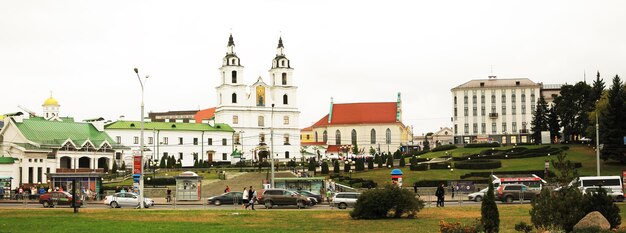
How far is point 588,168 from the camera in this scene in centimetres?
7781

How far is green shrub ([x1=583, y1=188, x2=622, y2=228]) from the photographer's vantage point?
85.8 feet

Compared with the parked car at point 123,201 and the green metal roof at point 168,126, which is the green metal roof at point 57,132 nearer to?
the green metal roof at point 168,126

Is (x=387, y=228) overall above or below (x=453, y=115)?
below

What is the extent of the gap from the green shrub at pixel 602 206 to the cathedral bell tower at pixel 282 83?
379 feet

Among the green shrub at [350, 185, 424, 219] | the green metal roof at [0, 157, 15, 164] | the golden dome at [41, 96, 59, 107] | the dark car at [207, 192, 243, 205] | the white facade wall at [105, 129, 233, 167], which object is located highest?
the golden dome at [41, 96, 59, 107]

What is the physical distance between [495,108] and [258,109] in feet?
133

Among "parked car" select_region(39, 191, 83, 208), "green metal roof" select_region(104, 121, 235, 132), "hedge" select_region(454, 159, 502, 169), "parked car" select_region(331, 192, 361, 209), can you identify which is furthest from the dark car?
"green metal roof" select_region(104, 121, 235, 132)

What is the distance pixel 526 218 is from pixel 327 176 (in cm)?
4972

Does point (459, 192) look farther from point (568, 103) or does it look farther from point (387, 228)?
point (568, 103)

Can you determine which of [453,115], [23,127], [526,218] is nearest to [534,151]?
[453,115]

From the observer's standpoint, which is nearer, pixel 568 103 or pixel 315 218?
pixel 315 218

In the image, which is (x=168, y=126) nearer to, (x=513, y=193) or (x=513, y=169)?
(x=513, y=169)

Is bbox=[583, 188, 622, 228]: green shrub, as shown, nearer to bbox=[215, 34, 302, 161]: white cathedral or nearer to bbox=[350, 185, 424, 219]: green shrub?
bbox=[350, 185, 424, 219]: green shrub

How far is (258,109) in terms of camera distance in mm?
139625
